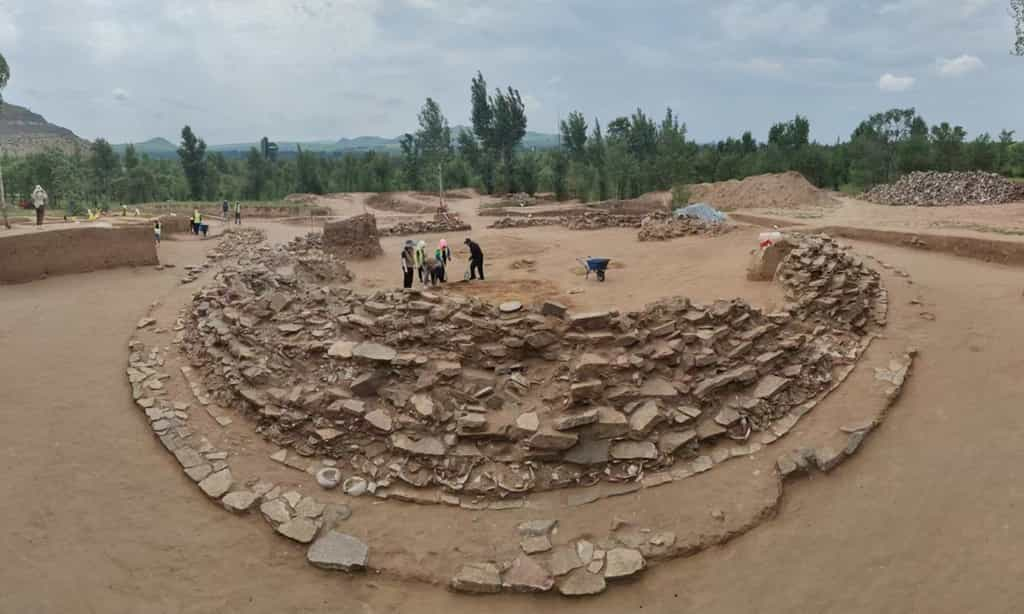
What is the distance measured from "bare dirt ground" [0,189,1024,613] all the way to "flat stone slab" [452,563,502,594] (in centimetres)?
10

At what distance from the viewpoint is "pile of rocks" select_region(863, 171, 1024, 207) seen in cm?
2800

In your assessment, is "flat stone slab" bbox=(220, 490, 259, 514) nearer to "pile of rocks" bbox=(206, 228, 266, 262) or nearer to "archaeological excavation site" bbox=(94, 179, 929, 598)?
"archaeological excavation site" bbox=(94, 179, 929, 598)

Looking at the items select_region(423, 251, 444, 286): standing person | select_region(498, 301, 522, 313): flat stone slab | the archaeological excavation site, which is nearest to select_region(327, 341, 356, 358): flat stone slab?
the archaeological excavation site

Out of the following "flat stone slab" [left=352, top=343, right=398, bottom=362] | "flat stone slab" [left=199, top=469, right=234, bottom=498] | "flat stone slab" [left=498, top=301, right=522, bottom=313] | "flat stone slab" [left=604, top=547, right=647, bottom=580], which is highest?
"flat stone slab" [left=498, top=301, right=522, bottom=313]

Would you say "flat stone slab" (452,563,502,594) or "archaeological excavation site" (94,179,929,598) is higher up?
"archaeological excavation site" (94,179,929,598)

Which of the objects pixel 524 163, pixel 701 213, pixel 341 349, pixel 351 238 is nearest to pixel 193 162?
pixel 524 163

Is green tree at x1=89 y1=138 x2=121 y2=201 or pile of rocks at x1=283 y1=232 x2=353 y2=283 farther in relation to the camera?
green tree at x1=89 y1=138 x2=121 y2=201

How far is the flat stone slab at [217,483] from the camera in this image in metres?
6.34

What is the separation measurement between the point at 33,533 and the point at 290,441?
255 centimetres

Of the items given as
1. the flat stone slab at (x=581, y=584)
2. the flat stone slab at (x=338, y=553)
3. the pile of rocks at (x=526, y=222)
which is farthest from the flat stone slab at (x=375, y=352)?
the pile of rocks at (x=526, y=222)

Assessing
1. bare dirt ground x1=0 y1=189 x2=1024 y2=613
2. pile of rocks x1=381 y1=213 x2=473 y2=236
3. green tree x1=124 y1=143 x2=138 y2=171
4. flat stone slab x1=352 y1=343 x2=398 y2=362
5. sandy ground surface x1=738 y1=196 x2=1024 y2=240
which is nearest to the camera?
bare dirt ground x1=0 y1=189 x2=1024 y2=613

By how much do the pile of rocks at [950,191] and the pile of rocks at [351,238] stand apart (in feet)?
92.1

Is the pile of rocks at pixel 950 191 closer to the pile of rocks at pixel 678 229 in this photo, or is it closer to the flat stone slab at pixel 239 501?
the pile of rocks at pixel 678 229

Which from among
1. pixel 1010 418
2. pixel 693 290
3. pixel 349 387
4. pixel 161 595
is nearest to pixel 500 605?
pixel 161 595
